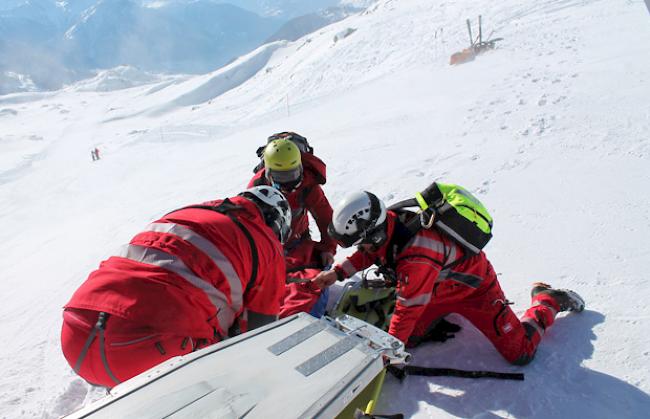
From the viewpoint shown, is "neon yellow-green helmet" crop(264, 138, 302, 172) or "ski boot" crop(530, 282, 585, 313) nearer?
"ski boot" crop(530, 282, 585, 313)

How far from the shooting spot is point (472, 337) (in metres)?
3.35

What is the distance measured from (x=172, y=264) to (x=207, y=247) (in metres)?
0.18

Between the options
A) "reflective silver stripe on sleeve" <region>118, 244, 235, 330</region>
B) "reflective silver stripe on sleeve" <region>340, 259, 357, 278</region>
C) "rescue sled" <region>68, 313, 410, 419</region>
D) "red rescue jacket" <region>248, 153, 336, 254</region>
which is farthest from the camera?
"red rescue jacket" <region>248, 153, 336, 254</region>

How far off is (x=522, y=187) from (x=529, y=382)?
3.22 meters

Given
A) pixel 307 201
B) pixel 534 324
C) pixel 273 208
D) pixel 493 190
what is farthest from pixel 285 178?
pixel 493 190

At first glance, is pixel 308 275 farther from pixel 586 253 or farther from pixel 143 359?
pixel 586 253

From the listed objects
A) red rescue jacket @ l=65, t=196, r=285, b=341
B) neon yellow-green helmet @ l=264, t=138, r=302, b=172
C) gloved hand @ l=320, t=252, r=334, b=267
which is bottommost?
gloved hand @ l=320, t=252, r=334, b=267

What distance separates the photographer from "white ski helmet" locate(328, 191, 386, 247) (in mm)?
2982

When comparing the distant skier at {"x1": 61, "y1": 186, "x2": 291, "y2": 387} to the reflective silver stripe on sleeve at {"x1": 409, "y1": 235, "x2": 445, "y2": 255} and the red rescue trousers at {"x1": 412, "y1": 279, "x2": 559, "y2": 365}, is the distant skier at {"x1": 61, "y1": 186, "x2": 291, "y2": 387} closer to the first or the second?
the reflective silver stripe on sleeve at {"x1": 409, "y1": 235, "x2": 445, "y2": 255}

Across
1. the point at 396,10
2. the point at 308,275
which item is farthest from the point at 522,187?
the point at 396,10

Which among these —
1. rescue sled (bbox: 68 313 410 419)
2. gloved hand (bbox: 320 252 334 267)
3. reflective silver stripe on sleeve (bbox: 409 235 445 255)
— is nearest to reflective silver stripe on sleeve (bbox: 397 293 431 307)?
reflective silver stripe on sleeve (bbox: 409 235 445 255)

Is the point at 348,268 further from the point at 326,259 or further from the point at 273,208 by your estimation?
the point at 273,208

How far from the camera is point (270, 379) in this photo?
169 cm

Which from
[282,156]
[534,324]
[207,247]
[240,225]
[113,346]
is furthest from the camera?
[282,156]
